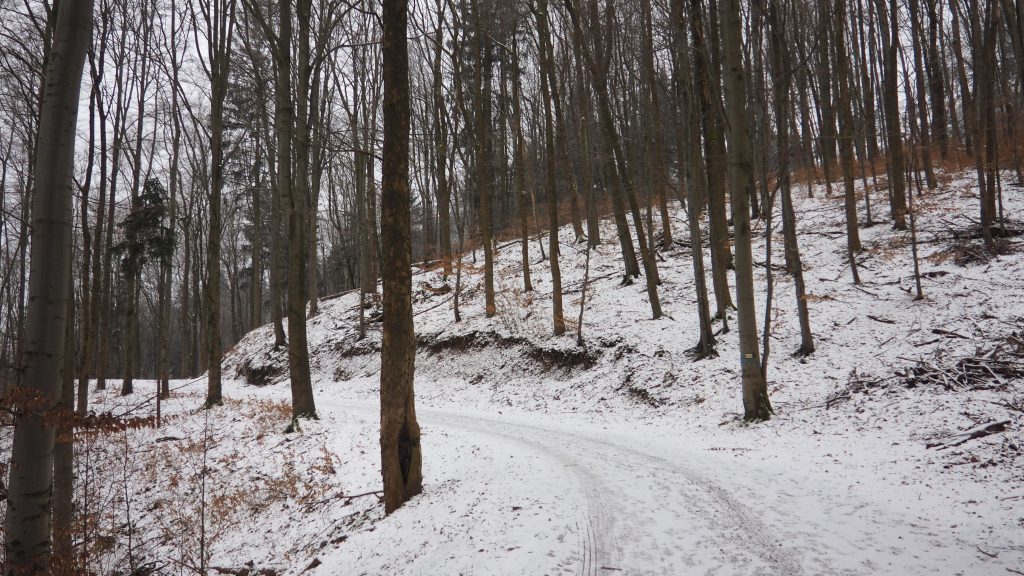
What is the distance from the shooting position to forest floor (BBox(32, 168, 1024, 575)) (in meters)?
4.19

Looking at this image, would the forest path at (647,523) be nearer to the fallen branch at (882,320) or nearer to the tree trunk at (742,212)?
the tree trunk at (742,212)

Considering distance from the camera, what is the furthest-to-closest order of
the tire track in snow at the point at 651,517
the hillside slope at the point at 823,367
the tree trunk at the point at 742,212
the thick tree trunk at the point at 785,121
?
the thick tree trunk at the point at 785,121 < the tree trunk at the point at 742,212 < the hillside slope at the point at 823,367 < the tire track in snow at the point at 651,517

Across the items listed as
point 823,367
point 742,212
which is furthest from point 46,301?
point 823,367

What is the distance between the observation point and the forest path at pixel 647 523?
12.3 ft

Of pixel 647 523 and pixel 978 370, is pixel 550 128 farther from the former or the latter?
pixel 647 523

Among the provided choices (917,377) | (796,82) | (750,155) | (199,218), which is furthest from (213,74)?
(796,82)

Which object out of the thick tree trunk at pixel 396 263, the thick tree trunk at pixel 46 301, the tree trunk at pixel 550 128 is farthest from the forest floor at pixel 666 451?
the thick tree trunk at pixel 46 301

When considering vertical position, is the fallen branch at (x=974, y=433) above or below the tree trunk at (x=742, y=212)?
below

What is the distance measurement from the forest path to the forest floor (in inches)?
1.2

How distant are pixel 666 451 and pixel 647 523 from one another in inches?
133

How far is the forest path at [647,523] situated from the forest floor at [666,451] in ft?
0.10

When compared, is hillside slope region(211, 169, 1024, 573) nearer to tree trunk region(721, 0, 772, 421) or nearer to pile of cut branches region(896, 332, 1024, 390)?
pile of cut branches region(896, 332, 1024, 390)

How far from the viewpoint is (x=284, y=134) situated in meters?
10.9

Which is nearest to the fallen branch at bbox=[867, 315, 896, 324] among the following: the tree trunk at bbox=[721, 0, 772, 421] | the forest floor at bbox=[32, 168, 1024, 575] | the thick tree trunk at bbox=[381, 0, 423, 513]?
the forest floor at bbox=[32, 168, 1024, 575]
